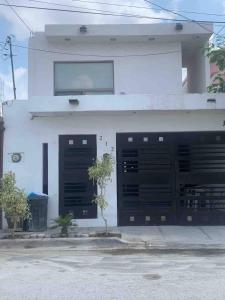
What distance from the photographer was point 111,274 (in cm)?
853

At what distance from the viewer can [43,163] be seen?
565 inches

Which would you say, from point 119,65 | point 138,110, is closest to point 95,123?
point 138,110

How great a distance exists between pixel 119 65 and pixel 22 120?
424 cm

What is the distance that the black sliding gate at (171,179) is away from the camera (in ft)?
46.7

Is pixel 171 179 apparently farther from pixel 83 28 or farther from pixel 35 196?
pixel 83 28

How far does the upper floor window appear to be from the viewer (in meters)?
16.7

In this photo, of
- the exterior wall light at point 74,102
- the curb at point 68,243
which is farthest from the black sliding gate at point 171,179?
the curb at point 68,243

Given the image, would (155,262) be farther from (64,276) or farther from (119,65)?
(119,65)

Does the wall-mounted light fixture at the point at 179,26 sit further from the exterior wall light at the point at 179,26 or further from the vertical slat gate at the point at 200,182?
the vertical slat gate at the point at 200,182

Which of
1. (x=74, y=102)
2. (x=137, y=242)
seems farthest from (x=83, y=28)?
(x=137, y=242)

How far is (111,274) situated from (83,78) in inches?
373

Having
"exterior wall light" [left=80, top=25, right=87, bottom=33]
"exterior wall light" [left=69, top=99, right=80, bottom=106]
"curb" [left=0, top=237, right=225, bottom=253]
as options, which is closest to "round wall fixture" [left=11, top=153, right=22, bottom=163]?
"exterior wall light" [left=69, top=99, right=80, bottom=106]

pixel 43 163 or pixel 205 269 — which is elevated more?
pixel 43 163

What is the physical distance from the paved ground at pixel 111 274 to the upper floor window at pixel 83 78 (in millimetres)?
6868
